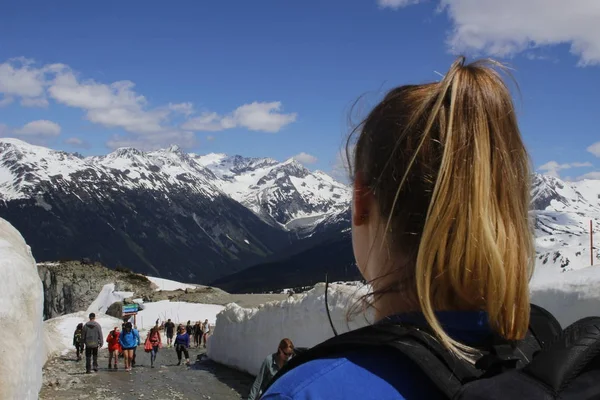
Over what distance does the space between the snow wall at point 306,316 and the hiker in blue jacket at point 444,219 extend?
2.24 meters

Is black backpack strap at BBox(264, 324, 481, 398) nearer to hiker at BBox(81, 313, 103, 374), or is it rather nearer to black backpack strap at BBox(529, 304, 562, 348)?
black backpack strap at BBox(529, 304, 562, 348)

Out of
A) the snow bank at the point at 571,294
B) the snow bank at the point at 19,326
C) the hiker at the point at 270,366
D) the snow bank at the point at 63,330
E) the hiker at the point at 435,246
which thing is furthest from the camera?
the snow bank at the point at 63,330

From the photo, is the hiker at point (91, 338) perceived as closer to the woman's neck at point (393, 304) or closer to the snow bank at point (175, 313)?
the woman's neck at point (393, 304)

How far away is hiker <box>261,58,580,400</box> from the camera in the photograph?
1.36m

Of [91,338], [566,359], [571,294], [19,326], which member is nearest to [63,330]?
[91,338]

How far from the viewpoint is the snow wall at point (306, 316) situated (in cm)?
920

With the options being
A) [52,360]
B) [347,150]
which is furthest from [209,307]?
[347,150]

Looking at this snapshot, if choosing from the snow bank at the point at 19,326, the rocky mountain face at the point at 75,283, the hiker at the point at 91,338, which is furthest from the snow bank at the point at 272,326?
the rocky mountain face at the point at 75,283

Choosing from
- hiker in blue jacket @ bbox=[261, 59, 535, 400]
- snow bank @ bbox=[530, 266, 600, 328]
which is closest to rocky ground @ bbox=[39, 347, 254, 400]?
snow bank @ bbox=[530, 266, 600, 328]

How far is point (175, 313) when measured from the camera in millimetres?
47469

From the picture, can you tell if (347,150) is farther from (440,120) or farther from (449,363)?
(449,363)

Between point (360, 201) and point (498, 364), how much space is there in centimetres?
64

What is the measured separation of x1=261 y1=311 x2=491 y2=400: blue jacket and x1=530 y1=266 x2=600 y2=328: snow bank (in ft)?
28.0

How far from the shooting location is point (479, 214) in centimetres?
157
